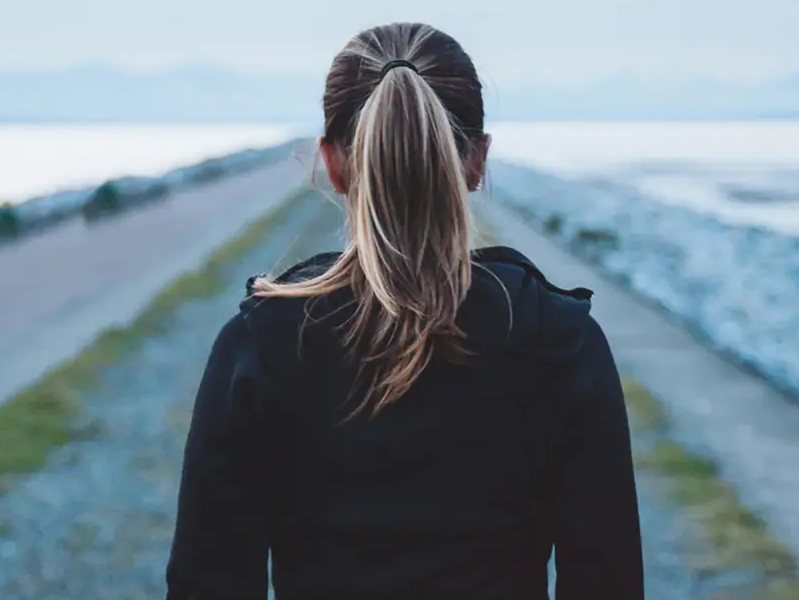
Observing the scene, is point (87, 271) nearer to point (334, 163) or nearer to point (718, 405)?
point (718, 405)

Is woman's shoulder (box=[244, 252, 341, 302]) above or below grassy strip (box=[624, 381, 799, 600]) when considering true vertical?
above

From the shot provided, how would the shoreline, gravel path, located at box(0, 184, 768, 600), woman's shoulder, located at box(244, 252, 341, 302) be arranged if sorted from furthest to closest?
the shoreline → gravel path, located at box(0, 184, 768, 600) → woman's shoulder, located at box(244, 252, 341, 302)

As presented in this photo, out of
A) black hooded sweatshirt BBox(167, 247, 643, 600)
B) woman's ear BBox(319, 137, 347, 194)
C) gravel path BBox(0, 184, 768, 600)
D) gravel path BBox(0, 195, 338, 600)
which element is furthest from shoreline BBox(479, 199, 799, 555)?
woman's ear BBox(319, 137, 347, 194)

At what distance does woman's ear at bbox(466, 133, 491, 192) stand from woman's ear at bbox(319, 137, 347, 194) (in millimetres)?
185

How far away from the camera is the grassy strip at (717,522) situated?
4488 millimetres

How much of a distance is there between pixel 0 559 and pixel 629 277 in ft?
32.0

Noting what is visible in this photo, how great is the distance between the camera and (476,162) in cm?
183

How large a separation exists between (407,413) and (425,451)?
56 millimetres

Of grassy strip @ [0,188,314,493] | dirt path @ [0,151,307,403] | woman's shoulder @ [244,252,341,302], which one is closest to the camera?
woman's shoulder @ [244,252,341,302]

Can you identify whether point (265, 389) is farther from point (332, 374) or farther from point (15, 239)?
point (15, 239)

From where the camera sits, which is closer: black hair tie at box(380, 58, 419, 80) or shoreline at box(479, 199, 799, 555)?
black hair tie at box(380, 58, 419, 80)

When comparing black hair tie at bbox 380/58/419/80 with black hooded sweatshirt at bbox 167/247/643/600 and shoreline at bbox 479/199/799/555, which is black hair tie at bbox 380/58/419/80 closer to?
Result: black hooded sweatshirt at bbox 167/247/643/600

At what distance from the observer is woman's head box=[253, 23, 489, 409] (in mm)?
1642

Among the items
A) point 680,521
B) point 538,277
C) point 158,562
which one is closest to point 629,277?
point 680,521
